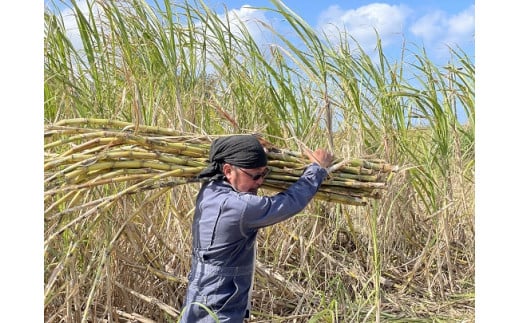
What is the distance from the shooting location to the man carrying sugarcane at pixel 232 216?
184 cm

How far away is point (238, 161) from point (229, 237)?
0.80 ft

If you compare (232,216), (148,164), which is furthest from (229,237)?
(148,164)

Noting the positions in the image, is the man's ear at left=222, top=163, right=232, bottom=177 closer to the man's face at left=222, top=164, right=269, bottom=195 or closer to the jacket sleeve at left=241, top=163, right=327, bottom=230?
the man's face at left=222, top=164, right=269, bottom=195

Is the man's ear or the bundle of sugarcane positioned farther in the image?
the man's ear

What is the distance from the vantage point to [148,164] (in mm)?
1847

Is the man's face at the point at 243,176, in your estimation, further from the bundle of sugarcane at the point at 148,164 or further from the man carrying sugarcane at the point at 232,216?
the bundle of sugarcane at the point at 148,164

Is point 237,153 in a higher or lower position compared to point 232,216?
higher

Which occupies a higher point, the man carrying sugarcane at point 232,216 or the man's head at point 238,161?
the man's head at point 238,161

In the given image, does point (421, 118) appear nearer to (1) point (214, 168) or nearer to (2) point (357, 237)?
(2) point (357, 237)

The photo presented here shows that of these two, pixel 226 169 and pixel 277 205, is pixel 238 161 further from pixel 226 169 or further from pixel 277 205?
pixel 277 205

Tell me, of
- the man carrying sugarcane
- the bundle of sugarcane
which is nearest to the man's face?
the man carrying sugarcane

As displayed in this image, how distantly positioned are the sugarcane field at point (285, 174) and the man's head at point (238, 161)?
10 cm

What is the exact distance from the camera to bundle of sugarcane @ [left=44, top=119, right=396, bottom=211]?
1752mm

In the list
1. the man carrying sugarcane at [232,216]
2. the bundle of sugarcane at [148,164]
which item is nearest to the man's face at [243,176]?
the man carrying sugarcane at [232,216]
